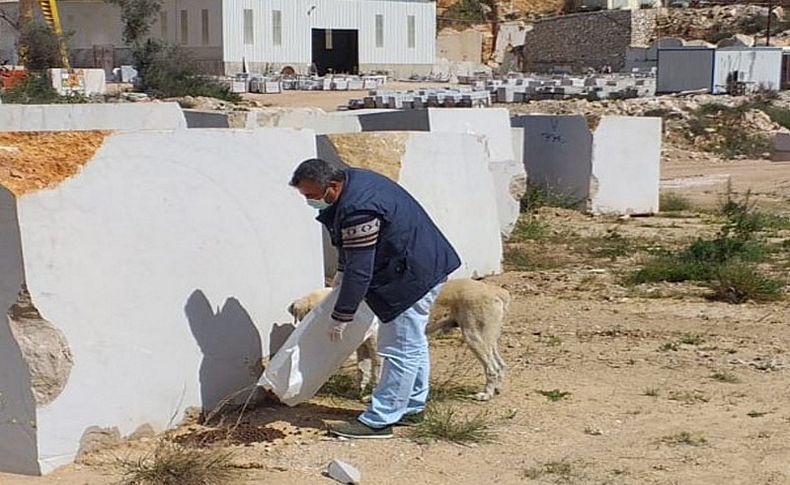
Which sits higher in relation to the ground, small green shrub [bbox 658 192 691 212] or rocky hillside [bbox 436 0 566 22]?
rocky hillside [bbox 436 0 566 22]

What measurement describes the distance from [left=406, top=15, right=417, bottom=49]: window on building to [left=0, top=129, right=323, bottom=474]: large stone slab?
54799mm

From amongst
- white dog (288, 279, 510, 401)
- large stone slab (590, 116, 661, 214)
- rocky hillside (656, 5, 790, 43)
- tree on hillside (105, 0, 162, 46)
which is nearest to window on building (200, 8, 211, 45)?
tree on hillside (105, 0, 162, 46)

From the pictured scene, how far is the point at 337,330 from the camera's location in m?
5.99

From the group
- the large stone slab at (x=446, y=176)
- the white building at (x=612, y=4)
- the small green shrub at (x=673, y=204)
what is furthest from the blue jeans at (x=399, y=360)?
the white building at (x=612, y=4)

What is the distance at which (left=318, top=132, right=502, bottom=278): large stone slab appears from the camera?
9.73 meters

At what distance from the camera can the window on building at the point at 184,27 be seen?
182 feet

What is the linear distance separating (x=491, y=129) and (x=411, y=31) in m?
47.1

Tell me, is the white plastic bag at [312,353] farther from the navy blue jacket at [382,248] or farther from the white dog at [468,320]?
the white dog at [468,320]

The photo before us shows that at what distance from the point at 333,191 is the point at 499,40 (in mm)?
66566

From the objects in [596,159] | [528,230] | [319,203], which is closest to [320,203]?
[319,203]

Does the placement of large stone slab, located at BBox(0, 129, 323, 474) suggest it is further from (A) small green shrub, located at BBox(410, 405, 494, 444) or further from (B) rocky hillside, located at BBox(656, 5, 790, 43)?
(B) rocky hillside, located at BBox(656, 5, 790, 43)

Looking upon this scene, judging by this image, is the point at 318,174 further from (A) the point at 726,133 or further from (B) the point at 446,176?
(A) the point at 726,133

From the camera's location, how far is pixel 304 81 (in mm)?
46625

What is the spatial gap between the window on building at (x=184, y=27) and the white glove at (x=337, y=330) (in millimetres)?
51394
